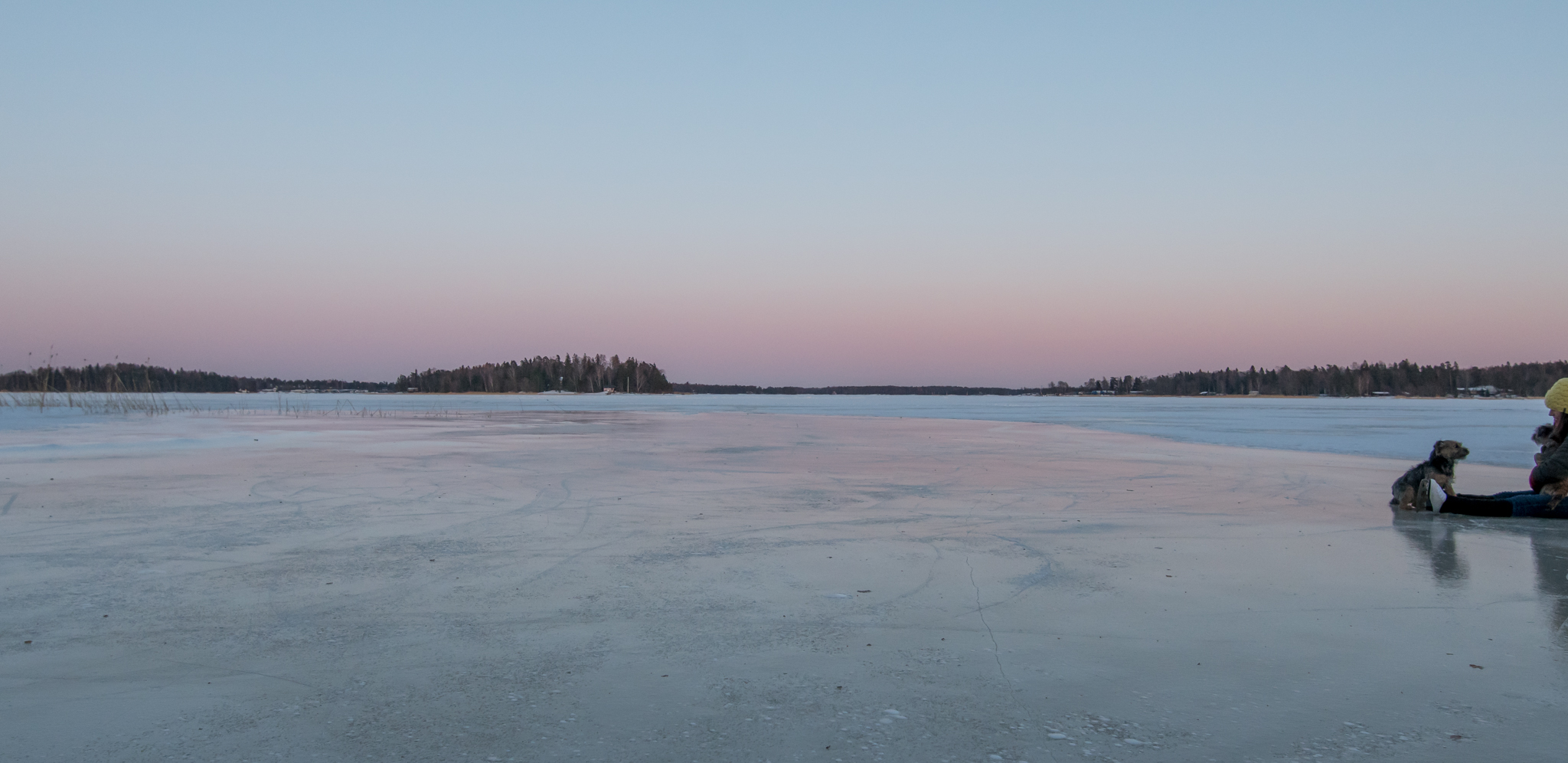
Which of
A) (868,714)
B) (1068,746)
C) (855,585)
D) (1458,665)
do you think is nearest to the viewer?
(1068,746)

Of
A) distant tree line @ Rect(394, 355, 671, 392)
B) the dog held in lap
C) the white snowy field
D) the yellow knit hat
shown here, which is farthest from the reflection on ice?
distant tree line @ Rect(394, 355, 671, 392)

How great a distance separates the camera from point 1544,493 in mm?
7121

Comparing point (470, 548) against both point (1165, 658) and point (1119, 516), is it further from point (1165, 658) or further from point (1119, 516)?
point (1119, 516)

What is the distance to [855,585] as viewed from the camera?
15.5ft

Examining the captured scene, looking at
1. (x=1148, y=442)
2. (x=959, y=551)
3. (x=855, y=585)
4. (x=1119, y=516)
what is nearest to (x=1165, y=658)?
(x=855, y=585)

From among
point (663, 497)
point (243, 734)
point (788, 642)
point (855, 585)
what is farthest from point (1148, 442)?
point (243, 734)

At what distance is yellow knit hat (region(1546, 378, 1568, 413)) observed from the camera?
20.8 feet

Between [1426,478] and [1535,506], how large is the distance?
776 mm

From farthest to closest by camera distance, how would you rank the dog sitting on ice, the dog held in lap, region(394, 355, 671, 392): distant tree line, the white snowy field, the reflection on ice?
region(394, 355, 671, 392): distant tree line
the dog sitting on ice
the dog held in lap
the reflection on ice
the white snowy field

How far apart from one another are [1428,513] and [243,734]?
27.7 feet

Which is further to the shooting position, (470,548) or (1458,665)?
(470,548)

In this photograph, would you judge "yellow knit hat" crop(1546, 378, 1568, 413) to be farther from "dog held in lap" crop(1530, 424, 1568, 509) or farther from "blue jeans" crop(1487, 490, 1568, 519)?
"blue jeans" crop(1487, 490, 1568, 519)

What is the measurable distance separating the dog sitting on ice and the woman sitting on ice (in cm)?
7

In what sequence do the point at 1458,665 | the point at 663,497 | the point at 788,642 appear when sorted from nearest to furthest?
the point at 1458,665
the point at 788,642
the point at 663,497
